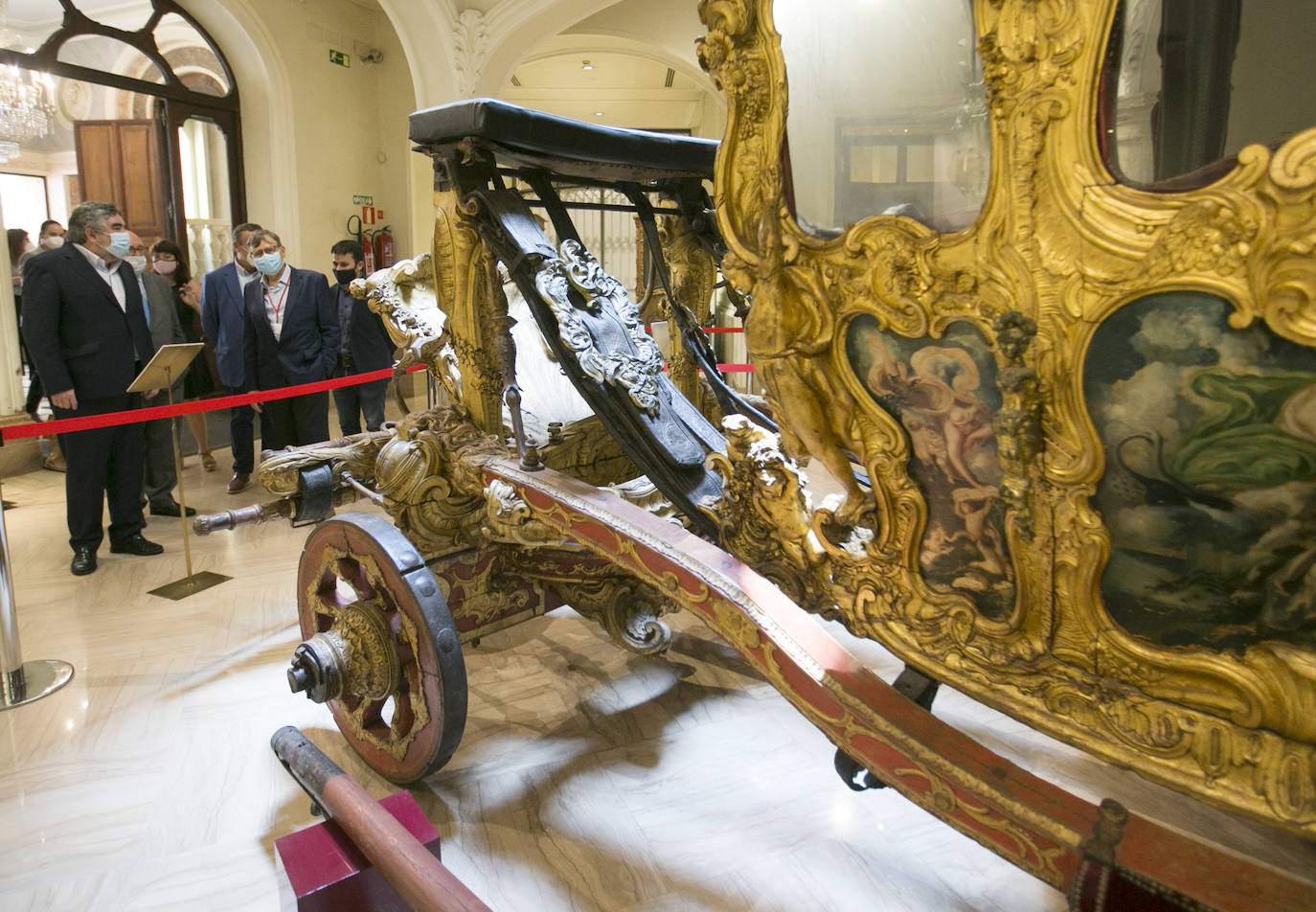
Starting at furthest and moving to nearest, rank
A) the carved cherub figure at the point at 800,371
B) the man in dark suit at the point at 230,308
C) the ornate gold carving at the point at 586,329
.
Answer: the man in dark suit at the point at 230,308, the ornate gold carving at the point at 586,329, the carved cherub figure at the point at 800,371

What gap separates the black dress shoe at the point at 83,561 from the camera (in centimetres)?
391

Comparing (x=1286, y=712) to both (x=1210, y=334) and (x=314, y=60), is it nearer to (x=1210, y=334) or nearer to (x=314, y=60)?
(x=1210, y=334)

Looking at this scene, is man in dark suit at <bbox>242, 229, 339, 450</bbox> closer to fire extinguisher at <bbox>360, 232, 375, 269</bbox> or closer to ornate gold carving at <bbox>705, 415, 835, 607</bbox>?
fire extinguisher at <bbox>360, 232, 375, 269</bbox>

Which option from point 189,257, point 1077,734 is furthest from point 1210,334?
point 189,257

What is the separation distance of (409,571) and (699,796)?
963mm

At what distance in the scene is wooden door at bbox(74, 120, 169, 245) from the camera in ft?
21.9

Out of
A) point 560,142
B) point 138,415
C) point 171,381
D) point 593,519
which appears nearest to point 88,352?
point 171,381

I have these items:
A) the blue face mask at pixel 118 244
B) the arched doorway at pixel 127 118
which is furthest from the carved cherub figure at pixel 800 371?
the arched doorway at pixel 127 118

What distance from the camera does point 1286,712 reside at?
978mm

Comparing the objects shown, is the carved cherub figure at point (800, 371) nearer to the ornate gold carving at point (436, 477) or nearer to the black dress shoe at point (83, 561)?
the ornate gold carving at point (436, 477)

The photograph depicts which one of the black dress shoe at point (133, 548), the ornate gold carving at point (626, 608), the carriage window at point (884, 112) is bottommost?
the black dress shoe at point (133, 548)

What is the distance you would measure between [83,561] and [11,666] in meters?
1.28

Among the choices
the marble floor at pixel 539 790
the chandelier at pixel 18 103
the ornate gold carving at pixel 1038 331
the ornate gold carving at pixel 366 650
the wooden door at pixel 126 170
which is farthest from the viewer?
the wooden door at pixel 126 170

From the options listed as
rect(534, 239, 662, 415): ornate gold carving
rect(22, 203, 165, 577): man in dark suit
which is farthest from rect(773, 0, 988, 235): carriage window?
rect(22, 203, 165, 577): man in dark suit
